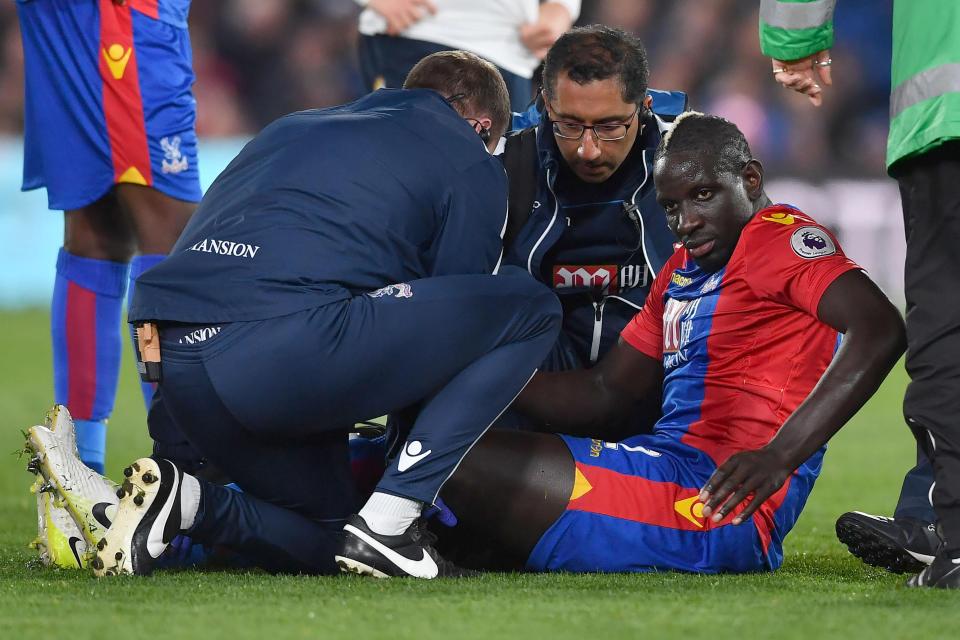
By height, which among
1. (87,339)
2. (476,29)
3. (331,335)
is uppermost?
(476,29)

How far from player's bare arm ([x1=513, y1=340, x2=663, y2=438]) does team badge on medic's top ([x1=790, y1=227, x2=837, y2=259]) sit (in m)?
0.65

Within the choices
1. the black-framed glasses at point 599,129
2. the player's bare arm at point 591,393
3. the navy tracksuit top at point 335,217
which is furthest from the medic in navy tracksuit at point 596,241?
the navy tracksuit top at point 335,217

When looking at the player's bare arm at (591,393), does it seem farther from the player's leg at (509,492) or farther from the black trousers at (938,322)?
the black trousers at (938,322)

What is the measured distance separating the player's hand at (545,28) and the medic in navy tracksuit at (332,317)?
2.08 meters

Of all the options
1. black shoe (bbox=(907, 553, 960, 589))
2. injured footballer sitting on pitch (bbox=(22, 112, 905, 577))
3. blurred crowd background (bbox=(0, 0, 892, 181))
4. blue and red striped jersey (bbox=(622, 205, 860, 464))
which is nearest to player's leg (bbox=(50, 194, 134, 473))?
injured footballer sitting on pitch (bbox=(22, 112, 905, 577))

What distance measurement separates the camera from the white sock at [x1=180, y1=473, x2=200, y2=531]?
309 cm

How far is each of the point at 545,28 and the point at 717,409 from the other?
92.5 inches

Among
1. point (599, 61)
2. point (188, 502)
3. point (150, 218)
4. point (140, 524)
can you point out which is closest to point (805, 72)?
point (599, 61)

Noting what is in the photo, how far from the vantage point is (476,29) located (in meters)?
5.45

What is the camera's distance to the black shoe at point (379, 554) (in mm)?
3090

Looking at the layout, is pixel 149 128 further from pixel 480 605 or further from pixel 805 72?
pixel 480 605

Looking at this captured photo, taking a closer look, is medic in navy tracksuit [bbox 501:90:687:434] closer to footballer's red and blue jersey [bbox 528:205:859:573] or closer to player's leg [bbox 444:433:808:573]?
footballer's red and blue jersey [bbox 528:205:859:573]

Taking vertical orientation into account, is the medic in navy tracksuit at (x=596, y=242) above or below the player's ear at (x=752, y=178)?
below

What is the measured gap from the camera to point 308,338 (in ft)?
10.1
